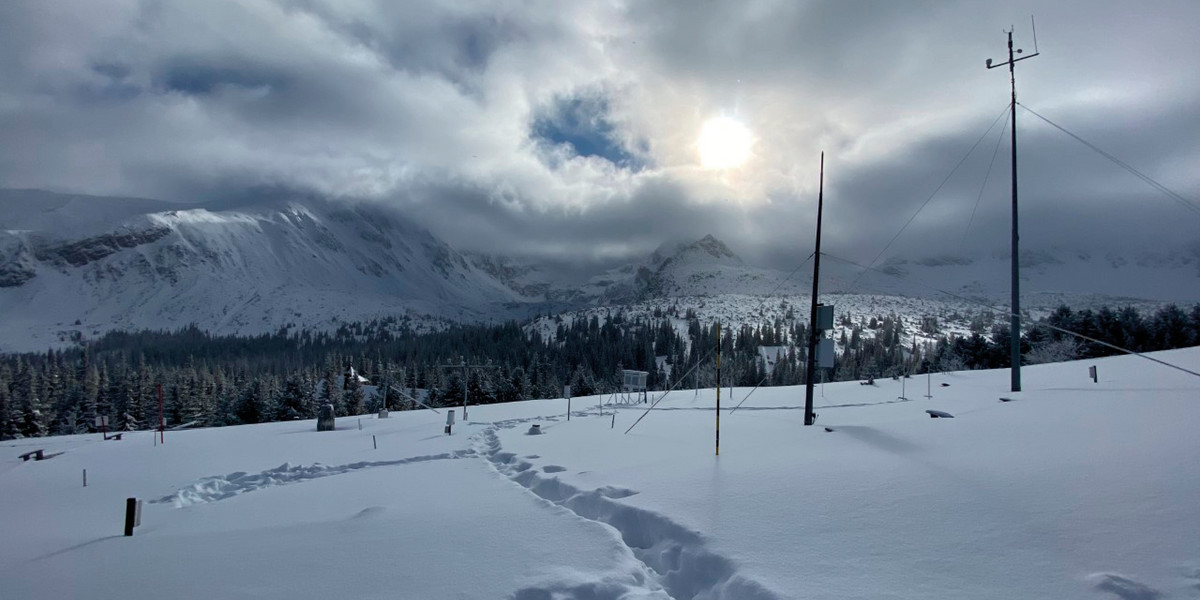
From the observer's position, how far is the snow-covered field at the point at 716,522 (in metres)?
5.31

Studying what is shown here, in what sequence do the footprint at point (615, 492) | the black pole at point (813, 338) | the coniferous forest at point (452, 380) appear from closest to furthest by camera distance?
the footprint at point (615, 492) < the black pole at point (813, 338) < the coniferous forest at point (452, 380)

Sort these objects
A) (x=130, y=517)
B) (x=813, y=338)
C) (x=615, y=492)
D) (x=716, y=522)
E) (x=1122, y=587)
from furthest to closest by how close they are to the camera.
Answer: (x=813, y=338) → (x=615, y=492) → (x=130, y=517) → (x=716, y=522) → (x=1122, y=587)

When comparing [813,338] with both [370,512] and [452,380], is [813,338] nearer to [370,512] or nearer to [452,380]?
[370,512]

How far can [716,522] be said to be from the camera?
716 cm

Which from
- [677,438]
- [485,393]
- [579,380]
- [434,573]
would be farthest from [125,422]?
[434,573]

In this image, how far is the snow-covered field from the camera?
5312 mm

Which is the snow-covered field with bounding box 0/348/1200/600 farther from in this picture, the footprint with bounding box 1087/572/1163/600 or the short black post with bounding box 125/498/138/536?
the short black post with bounding box 125/498/138/536

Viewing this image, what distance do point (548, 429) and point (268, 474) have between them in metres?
9.76

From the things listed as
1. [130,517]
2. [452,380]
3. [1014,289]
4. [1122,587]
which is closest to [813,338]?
[1014,289]

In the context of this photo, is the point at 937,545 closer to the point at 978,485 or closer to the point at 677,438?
the point at 978,485

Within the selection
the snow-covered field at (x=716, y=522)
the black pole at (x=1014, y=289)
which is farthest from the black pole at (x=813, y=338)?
the black pole at (x=1014, y=289)

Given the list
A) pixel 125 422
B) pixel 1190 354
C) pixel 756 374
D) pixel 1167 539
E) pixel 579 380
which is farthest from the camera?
pixel 756 374

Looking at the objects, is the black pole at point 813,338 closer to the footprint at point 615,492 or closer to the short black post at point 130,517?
the footprint at point 615,492

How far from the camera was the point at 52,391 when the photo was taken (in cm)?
7650
